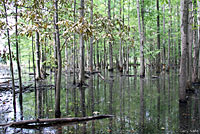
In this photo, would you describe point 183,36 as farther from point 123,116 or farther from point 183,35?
point 123,116

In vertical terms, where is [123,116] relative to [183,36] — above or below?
below

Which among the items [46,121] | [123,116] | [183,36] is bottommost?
[123,116]

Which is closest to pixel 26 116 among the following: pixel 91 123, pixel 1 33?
pixel 91 123

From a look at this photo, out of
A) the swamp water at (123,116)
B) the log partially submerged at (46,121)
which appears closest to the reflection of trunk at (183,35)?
the swamp water at (123,116)

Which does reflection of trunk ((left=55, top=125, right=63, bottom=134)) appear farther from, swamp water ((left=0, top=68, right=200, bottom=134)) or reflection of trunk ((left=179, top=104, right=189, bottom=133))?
reflection of trunk ((left=179, top=104, right=189, bottom=133))

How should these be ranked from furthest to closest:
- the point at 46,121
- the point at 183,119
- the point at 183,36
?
1. the point at 183,36
2. the point at 183,119
3. the point at 46,121

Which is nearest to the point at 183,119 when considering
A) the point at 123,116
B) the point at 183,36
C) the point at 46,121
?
the point at 123,116

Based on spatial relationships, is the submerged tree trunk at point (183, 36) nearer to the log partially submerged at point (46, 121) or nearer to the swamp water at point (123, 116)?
the swamp water at point (123, 116)

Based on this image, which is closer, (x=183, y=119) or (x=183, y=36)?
(x=183, y=119)

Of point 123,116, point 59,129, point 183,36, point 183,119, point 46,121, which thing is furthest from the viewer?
point 183,36

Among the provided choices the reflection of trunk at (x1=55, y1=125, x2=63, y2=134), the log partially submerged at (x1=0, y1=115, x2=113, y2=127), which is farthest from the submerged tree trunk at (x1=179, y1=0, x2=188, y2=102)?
the reflection of trunk at (x1=55, y1=125, x2=63, y2=134)

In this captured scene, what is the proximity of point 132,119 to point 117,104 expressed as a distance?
6.34 feet

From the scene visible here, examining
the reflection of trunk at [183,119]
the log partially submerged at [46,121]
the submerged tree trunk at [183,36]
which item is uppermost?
the submerged tree trunk at [183,36]

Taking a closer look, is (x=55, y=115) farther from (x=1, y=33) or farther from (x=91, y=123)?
(x=1, y=33)
